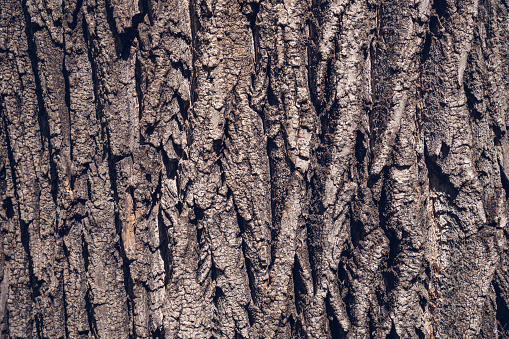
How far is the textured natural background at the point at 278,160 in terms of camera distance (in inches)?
52.4

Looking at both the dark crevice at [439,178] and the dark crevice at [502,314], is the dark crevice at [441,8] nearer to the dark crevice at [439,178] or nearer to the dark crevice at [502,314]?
the dark crevice at [439,178]

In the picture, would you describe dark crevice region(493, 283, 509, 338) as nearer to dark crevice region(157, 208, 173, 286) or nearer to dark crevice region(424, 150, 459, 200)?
dark crevice region(424, 150, 459, 200)

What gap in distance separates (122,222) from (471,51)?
4.66 feet

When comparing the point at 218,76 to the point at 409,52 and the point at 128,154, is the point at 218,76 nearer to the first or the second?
the point at 128,154

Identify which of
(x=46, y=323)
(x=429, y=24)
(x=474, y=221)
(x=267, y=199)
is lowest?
(x=46, y=323)

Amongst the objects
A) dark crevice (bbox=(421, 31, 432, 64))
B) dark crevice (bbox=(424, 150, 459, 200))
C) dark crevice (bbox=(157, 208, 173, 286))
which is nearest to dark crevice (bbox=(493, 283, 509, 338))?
dark crevice (bbox=(424, 150, 459, 200))

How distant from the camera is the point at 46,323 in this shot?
60.2 inches

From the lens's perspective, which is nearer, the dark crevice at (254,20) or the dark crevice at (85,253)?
the dark crevice at (254,20)

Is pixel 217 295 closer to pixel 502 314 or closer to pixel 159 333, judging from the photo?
pixel 159 333

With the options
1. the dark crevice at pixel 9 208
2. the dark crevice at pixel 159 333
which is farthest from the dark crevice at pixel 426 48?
the dark crevice at pixel 9 208

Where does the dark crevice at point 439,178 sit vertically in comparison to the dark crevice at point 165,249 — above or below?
above

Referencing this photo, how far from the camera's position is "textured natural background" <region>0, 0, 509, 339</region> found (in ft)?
4.37

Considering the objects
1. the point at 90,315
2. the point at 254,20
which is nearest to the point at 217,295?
the point at 90,315

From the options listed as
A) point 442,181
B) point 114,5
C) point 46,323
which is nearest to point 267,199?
point 442,181
